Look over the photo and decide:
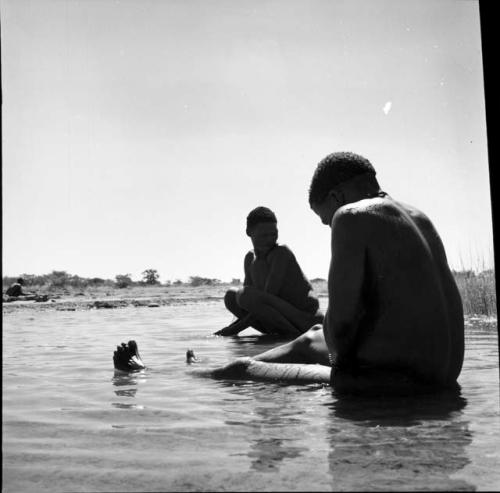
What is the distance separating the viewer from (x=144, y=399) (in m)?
3.15

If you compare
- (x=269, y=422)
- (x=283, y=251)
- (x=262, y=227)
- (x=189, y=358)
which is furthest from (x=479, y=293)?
(x=269, y=422)

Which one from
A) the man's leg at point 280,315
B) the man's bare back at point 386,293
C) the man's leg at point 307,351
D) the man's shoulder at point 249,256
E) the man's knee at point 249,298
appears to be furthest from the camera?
the man's shoulder at point 249,256

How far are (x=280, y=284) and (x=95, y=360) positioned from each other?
284cm

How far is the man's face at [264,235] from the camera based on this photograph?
7.45m

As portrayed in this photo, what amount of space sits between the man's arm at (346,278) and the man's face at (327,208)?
0.30m

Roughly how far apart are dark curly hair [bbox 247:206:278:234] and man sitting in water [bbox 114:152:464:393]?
14.6ft

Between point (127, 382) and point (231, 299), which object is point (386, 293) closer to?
point (127, 382)

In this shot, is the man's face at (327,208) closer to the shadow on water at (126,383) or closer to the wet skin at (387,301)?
the wet skin at (387,301)

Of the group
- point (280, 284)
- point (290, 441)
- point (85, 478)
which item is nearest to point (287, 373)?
point (290, 441)

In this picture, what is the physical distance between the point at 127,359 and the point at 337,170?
6.48 ft

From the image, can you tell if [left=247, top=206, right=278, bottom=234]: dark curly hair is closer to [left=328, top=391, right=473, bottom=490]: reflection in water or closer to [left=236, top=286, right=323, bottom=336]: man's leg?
[left=236, top=286, right=323, bottom=336]: man's leg

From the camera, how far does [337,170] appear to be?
3191 mm

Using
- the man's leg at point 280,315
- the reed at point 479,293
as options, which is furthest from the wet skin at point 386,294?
the reed at point 479,293

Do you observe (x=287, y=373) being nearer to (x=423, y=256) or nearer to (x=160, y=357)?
(x=423, y=256)
